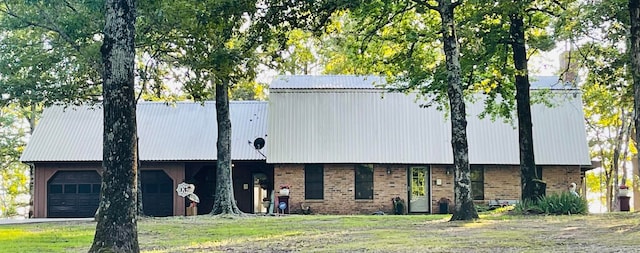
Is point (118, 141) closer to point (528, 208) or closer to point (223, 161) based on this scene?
point (528, 208)

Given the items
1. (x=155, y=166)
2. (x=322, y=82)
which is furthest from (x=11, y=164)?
(x=322, y=82)

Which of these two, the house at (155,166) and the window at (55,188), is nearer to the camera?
the house at (155,166)

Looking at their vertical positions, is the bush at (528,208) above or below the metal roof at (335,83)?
below

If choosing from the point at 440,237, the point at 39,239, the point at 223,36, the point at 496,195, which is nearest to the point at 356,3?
the point at 223,36

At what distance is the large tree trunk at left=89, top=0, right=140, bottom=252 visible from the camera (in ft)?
35.2

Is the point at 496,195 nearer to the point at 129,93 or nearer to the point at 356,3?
the point at 356,3

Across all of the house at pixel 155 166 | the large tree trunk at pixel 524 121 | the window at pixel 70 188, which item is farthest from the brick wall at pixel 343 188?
the large tree trunk at pixel 524 121

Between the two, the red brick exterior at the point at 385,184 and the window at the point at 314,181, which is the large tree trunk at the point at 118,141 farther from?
the window at the point at 314,181

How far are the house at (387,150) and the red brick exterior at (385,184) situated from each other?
4 cm

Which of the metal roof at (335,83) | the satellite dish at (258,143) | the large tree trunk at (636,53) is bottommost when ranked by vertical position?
the satellite dish at (258,143)

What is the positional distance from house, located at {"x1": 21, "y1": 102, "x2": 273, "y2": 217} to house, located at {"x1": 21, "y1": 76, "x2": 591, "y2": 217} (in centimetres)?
4

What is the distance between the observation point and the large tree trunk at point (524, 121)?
2223 centimetres

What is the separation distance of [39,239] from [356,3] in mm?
8092

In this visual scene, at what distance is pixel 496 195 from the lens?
31484 mm
